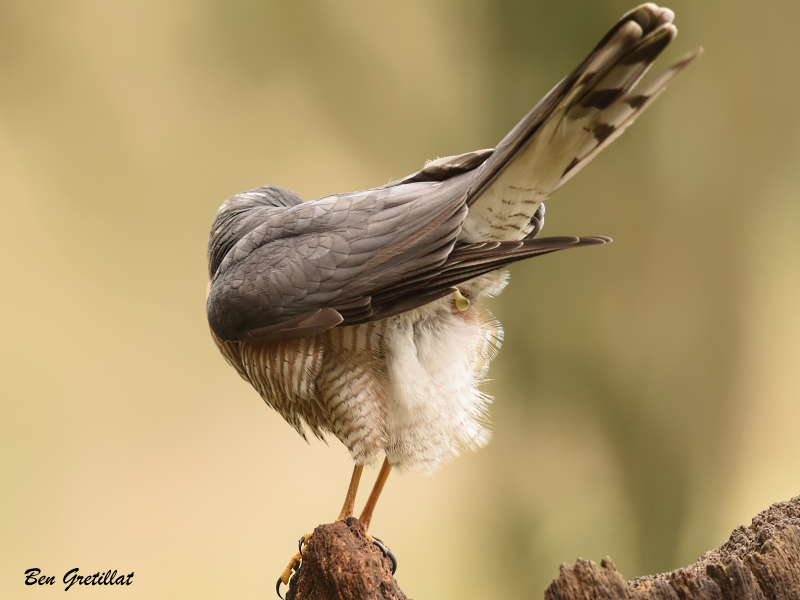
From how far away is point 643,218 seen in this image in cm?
228

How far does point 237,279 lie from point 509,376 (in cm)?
146

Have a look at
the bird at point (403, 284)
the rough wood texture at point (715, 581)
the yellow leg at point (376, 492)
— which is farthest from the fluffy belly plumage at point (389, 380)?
the rough wood texture at point (715, 581)

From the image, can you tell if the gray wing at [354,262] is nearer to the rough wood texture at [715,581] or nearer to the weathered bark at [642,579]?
the weathered bark at [642,579]

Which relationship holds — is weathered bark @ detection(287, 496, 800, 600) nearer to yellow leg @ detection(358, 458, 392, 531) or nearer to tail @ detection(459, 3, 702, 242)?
yellow leg @ detection(358, 458, 392, 531)

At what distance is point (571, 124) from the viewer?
93cm

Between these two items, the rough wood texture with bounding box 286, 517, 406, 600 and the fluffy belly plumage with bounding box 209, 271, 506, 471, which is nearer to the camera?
the rough wood texture with bounding box 286, 517, 406, 600

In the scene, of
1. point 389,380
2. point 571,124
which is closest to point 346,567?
point 389,380

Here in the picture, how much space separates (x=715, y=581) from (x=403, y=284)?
59 cm

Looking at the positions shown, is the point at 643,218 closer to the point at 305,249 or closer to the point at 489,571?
the point at 489,571

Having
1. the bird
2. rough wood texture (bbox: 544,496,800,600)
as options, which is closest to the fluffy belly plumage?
the bird

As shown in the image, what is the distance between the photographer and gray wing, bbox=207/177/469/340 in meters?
1.03

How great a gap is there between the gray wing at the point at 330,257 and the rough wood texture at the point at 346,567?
32 centimetres

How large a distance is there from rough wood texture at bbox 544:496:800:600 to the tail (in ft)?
1.72

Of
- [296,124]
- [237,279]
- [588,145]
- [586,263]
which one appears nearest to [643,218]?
[586,263]
